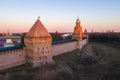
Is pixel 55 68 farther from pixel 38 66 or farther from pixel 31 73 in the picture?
pixel 31 73

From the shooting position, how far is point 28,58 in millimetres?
23094

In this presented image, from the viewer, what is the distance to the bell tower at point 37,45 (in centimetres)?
2262

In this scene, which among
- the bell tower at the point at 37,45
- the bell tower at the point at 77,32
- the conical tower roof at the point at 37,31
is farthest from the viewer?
the bell tower at the point at 77,32

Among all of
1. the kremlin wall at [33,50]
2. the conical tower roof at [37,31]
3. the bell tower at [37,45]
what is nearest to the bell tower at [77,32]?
the kremlin wall at [33,50]

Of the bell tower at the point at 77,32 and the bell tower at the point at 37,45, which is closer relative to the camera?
the bell tower at the point at 37,45

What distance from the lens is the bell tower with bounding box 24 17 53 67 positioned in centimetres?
2262

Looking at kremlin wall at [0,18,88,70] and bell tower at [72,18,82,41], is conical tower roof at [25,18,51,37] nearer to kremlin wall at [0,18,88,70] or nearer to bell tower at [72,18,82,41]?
kremlin wall at [0,18,88,70]

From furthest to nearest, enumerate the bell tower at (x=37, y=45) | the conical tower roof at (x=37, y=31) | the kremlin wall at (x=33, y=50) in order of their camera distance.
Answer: the conical tower roof at (x=37, y=31)
the bell tower at (x=37, y=45)
the kremlin wall at (x=33, y=50)

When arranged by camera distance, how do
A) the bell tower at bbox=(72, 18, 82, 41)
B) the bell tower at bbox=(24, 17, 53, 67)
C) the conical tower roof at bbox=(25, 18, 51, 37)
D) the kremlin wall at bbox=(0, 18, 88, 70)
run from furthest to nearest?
1. the bell tower at bbox=(72, 18, 82, 41)
2. the conical tower roof at bbox=(25, 18, 51, 37)
3. the bell tower at bbox=(24, 17, 53, 67)
4. the kremlin wall at bbox=(0, 18, 88, 70)

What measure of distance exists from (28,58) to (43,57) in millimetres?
1829

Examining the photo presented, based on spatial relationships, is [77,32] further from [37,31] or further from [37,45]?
[37,45]

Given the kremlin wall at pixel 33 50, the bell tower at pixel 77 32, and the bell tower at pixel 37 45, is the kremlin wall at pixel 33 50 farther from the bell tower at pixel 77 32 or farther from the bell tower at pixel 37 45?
the bell tower at pixel 77 32

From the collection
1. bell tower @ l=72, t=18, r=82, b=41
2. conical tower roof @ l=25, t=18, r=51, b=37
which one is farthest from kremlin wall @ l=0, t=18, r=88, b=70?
bell tower @ l=72, t=18, r=82, b=41

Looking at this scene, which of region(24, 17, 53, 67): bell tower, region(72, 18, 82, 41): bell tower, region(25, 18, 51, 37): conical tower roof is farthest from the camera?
region(72, 18, 82, 41): bell tower
